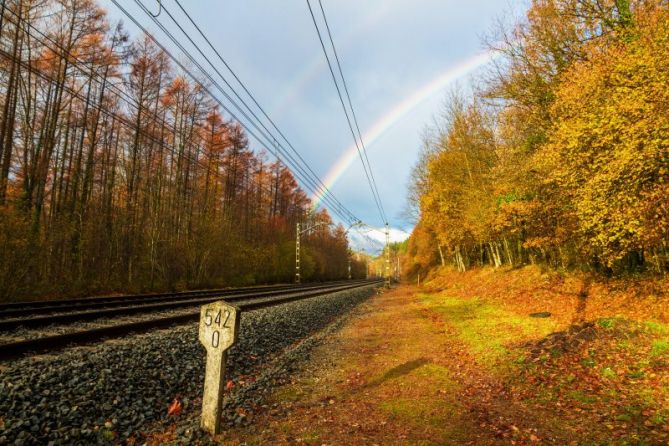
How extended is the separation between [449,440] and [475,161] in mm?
22753

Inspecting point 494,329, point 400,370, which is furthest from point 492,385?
point 494,329

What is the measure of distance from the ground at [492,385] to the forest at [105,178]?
13.8 m

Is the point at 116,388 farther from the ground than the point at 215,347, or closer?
closer

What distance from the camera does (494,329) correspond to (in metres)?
10.8

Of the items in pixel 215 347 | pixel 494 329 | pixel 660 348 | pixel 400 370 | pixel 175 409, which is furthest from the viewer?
pixel 494 329

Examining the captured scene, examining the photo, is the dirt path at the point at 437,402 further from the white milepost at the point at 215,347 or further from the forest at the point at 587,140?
the forest at the point at 587,140

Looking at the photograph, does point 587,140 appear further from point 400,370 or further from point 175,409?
point 175,409

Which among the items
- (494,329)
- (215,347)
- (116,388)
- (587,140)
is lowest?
(494,329)

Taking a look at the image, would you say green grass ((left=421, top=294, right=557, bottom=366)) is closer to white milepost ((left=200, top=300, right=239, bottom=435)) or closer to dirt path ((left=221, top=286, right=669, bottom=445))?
dirt path ((left=221, top=286, right=669, bottom=445))

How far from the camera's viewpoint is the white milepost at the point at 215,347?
413cm

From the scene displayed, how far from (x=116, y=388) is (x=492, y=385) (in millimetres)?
5582

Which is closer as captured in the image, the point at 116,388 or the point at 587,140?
the point at 116,388

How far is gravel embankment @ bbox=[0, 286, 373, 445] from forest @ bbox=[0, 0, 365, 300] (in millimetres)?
11759

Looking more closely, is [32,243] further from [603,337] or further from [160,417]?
[603,337]
